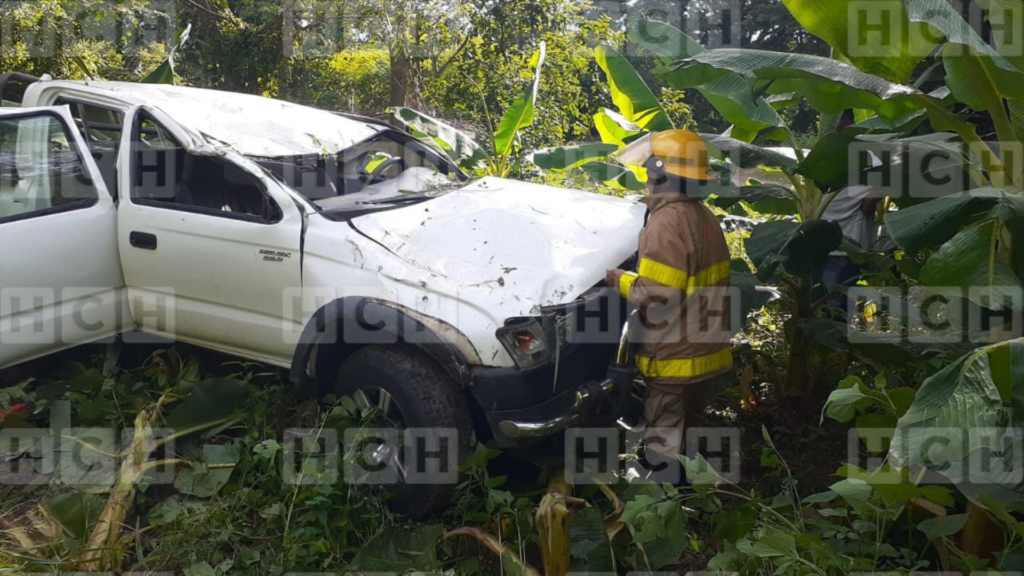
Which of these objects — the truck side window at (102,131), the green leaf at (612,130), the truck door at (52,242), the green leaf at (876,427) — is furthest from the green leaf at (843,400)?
the truck side window at (102,131)

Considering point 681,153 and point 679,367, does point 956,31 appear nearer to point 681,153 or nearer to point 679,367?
point 681,153

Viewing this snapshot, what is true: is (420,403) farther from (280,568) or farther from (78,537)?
(78,537)

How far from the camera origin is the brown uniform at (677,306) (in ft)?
11.4

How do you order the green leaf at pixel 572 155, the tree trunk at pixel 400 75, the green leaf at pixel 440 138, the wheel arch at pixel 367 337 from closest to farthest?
the wheel arch at pixel 367 337, the green leaf at pixel 572 155, the green leaf at pixel 440 138, the tree trunk at pixel 400 75

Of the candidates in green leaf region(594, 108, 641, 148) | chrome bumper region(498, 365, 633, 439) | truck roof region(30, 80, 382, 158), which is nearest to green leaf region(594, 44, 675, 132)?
green leaf region(594, 108, 641, 148)

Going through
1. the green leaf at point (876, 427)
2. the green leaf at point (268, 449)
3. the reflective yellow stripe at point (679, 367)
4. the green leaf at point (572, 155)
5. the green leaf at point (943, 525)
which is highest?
the green leaf at point (572, 155)

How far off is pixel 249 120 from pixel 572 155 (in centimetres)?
194

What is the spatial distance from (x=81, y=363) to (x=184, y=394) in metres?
0.84

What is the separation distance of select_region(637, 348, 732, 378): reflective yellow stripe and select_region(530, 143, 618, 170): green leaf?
1695 mm

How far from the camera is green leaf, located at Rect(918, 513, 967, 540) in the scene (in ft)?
9.06

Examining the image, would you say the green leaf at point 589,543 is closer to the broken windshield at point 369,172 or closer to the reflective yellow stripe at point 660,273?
the reflective yellow stripe at point 660,273

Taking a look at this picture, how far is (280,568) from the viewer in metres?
3.29

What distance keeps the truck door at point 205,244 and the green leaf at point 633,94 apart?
2124 millimetres

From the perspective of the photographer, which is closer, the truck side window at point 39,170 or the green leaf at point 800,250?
the green leaf at point 800,250
